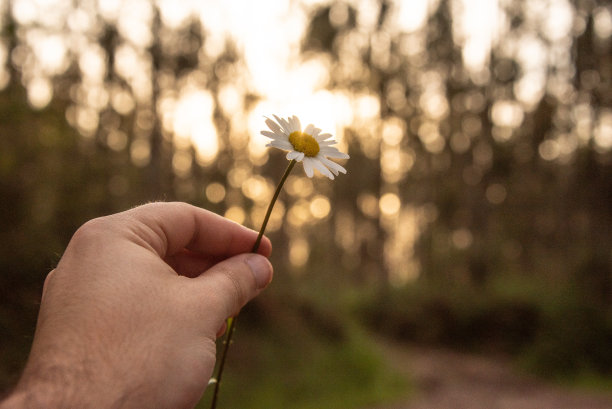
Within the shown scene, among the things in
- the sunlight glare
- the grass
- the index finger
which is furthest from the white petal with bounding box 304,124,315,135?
the sunlight glare

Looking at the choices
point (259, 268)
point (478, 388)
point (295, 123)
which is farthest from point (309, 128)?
point (478, 388)

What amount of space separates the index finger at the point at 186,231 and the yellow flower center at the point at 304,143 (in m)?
0.33

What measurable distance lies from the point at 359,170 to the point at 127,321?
19.4m

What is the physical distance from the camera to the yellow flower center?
1219mm

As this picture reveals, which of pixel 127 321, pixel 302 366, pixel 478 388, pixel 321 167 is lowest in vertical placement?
pixel 478 388

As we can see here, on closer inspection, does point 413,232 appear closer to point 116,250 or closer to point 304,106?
point 304,106

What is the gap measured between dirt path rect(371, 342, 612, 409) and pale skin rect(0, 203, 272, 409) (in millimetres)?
6491

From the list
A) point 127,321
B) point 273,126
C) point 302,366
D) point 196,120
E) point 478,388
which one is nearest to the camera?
point 127,321

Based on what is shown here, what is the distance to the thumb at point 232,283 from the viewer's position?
1.15m

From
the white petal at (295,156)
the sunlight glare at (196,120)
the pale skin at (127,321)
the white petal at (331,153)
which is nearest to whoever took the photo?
the pale skin at (127,321)

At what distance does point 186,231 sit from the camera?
54.1 inches

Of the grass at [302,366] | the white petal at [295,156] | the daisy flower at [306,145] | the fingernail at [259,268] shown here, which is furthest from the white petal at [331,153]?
the grass at [302,366]

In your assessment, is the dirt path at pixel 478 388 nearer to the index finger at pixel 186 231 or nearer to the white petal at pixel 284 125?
the index finger at pixel 186 231

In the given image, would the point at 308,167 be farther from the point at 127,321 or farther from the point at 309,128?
the point at 127,321
